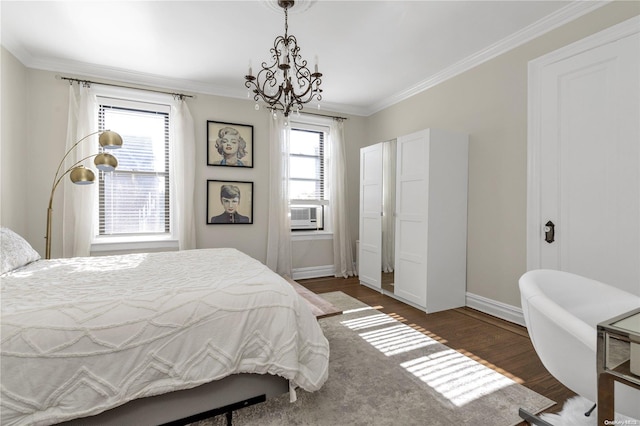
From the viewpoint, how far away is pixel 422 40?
9.99 ft

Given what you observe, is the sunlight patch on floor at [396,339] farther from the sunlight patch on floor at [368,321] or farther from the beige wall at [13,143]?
the beige wall at [13,143]

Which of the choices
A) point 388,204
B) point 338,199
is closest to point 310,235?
point 338,199

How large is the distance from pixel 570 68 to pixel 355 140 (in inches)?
122

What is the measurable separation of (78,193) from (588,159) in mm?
5158

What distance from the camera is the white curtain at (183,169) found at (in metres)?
3.96

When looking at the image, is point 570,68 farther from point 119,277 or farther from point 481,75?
point 119,277

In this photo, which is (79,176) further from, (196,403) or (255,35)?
(196,403)

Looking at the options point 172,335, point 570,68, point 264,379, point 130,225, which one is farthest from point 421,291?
point 130,225

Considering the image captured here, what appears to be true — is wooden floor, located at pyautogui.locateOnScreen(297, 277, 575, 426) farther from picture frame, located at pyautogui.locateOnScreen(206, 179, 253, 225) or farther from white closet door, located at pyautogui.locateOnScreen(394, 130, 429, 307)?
picture frame, located at pyautogui.locateOnScreen(206, 179, 253, 225)

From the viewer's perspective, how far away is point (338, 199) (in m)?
4.92

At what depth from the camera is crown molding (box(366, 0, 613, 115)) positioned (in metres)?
2.48

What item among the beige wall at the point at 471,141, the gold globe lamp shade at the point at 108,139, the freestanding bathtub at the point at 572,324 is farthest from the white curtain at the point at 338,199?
the freestanding bathtub at the point at 572,324

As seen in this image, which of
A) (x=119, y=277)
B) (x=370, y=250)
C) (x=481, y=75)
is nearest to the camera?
(x=119, y=277)

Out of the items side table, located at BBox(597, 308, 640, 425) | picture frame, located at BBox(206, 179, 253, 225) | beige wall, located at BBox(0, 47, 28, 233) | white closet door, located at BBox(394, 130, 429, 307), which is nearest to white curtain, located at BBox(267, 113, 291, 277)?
picture frame, located at BBox(206, 179, 253, 225)
